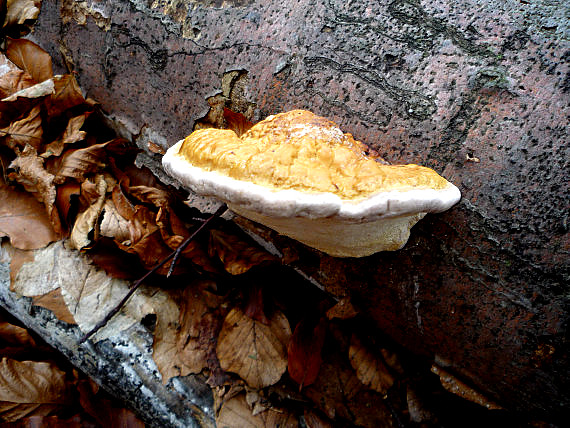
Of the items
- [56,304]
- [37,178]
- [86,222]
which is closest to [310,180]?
[86,222]

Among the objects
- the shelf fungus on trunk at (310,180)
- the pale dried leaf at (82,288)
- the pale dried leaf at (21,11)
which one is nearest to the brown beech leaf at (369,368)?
the shelf fungus on trunk at (310,180)

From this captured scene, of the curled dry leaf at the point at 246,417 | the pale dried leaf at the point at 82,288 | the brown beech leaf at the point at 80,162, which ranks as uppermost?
the brown beech leaf at the point at 80,162

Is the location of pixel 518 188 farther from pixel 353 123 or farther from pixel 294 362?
pixel 294 362

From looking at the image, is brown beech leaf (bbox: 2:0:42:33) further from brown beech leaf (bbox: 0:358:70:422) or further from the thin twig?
brown beech leaf (bbox: 0:358:70:422)

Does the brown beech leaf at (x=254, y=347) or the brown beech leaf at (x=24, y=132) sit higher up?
the brown beech leaf at (x=24, y=132)

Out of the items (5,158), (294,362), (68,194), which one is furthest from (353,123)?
(5,158)

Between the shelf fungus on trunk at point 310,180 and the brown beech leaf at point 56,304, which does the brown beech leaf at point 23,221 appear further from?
the shelf fungus on trunk at point 310,180

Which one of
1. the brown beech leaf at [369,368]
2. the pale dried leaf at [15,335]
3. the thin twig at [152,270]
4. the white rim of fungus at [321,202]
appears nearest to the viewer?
the white rim of fungus at [321,202]

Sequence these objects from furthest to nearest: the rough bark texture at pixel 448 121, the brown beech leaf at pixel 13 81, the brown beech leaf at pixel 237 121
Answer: the brown beech leaf at pixel 13 81 < the brown beech leaf at pixel 237 121 < the rough bark texture at pixel 448 121

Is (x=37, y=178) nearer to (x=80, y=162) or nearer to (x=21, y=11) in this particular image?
(x=80, y=162)
